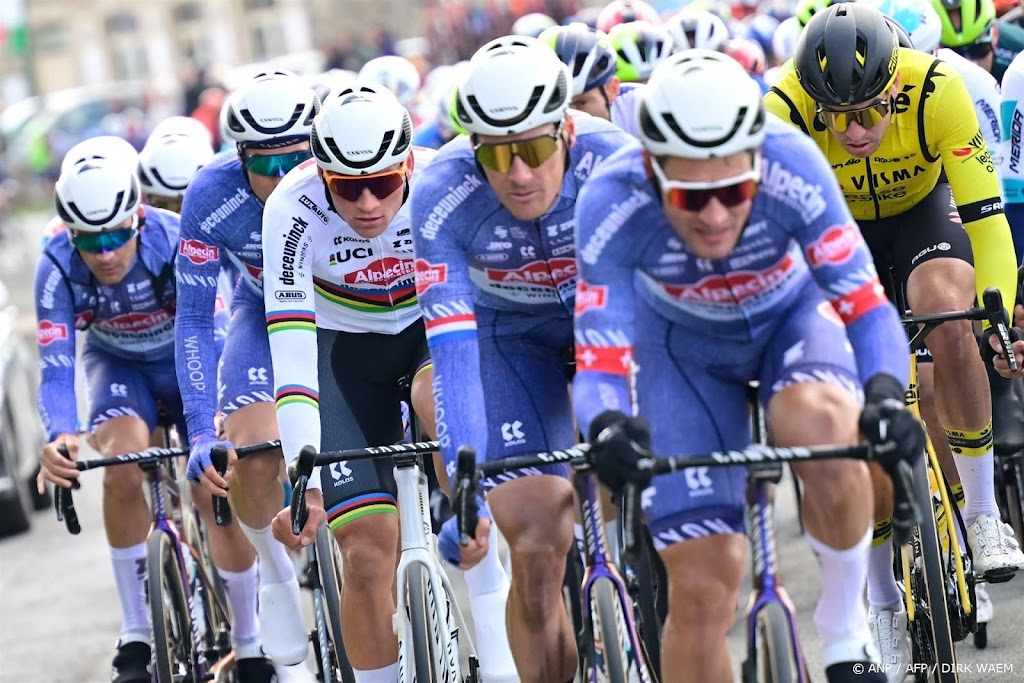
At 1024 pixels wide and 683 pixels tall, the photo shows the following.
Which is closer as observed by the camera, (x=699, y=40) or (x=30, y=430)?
(x=699, y=40)

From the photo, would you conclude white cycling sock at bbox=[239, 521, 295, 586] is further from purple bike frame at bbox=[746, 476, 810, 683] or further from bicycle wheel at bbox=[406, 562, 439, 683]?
purple bike frame at bbox=[746, 476, 810, 683]

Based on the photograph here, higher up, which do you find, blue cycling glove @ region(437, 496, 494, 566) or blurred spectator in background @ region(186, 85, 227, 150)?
blurred spectator in background @ region(186, 85, 227, 150)

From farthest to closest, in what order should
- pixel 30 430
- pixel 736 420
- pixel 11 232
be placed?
pixel 11 232 < pixel 30 430 < pixel 736 420

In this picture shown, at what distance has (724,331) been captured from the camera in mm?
5164

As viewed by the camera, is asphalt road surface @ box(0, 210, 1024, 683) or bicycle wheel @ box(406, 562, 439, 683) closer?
bicycle wheel @ box(406, 562, 439, 683)

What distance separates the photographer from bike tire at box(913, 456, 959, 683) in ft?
19.1

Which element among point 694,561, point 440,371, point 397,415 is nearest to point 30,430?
point 397,415

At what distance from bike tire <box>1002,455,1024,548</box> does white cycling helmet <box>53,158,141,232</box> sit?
3882mm

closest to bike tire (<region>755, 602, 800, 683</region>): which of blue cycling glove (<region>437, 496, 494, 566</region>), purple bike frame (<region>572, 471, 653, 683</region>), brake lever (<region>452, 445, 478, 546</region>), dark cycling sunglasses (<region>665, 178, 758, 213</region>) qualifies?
purple bike frame (<region>572, 471, 653, 683</region>)

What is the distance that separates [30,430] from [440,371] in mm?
8870

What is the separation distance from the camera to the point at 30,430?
13828 mm

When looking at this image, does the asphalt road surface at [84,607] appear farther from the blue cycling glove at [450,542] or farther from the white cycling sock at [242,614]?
the blue cycling glove at [450,542]

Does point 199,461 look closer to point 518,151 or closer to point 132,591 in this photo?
point 132,591

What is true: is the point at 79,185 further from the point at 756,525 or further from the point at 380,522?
the point at 756,525
